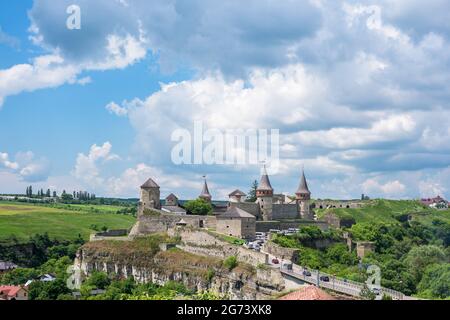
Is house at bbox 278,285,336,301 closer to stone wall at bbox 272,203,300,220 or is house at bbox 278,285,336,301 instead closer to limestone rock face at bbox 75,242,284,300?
limestone rock face at bbox 75,242,284,300

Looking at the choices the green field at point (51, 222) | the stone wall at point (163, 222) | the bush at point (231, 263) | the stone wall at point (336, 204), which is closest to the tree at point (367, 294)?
the bush at point (231, 263)

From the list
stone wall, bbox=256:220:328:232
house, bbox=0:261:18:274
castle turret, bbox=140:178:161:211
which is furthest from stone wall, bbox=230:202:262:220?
house, bbox=0:261:18:274

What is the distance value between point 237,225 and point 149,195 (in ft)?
38.3

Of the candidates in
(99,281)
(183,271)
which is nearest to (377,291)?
(183,271)

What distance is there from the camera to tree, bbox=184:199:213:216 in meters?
62.6

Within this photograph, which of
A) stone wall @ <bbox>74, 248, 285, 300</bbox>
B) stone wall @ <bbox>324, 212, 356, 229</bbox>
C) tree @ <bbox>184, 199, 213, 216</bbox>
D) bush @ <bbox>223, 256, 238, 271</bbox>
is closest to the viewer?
stone wall @ <bbox>74, 248, 285, 300</bbox>

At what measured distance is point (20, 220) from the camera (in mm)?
108750

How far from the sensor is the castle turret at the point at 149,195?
60719 mm

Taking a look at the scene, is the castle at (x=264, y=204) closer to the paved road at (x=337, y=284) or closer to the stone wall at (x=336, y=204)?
the paved road at (x=337, y=284)

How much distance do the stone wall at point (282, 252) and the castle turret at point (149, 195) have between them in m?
15.7

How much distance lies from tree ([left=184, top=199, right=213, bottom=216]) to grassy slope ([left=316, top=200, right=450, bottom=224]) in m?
19.6
